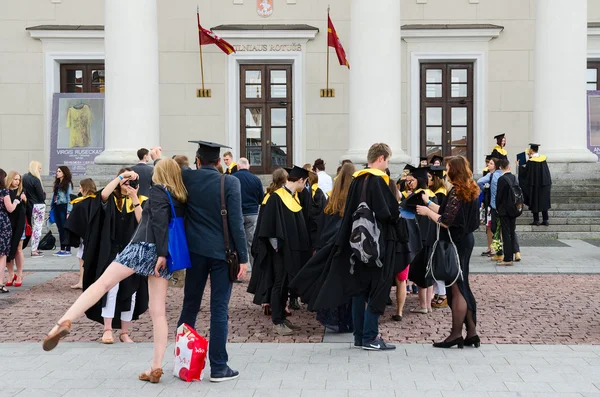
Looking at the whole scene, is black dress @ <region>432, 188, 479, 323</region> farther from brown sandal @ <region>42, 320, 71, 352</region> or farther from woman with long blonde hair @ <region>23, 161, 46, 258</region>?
woman with long blonde hair @ <region>23, 161, 46, 258</region>

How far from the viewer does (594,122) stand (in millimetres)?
25094

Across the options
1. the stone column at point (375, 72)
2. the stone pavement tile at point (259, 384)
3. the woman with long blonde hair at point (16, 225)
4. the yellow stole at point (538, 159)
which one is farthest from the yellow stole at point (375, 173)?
the stone column at point (375, 72)

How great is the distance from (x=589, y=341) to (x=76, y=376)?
4.95 metres

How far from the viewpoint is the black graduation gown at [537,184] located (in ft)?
63.9

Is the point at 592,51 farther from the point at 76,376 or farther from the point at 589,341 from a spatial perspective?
the point at 76,376

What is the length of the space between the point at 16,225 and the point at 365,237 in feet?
22.6

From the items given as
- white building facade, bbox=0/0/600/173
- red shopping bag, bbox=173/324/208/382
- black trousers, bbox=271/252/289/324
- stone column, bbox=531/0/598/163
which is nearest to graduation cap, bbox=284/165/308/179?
black trousers, bbox=271/252/289/324

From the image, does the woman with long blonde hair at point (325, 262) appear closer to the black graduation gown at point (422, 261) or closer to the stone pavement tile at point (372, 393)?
the black graduation gown at point (422, 261)

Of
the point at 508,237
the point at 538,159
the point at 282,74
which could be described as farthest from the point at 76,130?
the point at 508,237

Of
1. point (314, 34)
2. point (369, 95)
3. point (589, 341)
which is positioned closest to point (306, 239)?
point (589, 341)

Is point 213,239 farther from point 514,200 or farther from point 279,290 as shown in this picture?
point 514,200

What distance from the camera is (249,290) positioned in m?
10.4

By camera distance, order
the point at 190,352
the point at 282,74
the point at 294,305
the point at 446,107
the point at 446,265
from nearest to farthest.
Answer: the point at 190,352, the point at 446,265, the point at 294,305, the point at 282,74, the point at 446,107

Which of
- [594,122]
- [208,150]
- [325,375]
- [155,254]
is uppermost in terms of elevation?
[594,122]
